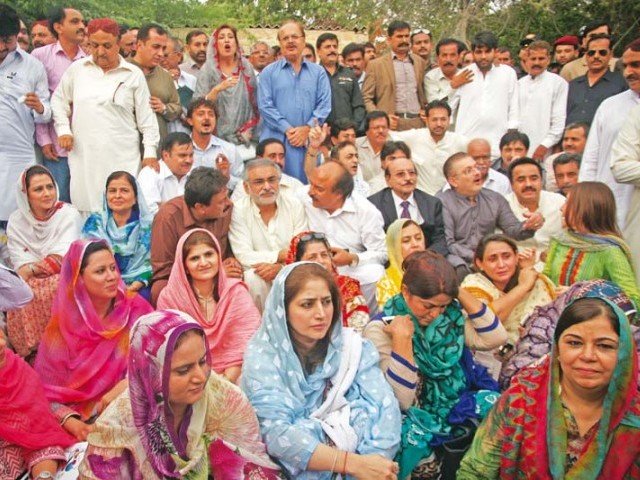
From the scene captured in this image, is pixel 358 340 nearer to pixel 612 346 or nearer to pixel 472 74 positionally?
pixel 612 346

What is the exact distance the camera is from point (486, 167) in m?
6.03

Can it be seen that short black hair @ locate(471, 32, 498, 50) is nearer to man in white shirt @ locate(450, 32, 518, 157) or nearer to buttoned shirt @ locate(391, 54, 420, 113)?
man in white shirt @ locate(450, 32, 518, 157)

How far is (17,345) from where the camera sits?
416cm

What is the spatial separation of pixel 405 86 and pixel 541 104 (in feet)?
5.10

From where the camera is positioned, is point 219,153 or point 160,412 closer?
point 160,412

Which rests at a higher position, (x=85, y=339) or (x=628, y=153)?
(x=628, y=153)

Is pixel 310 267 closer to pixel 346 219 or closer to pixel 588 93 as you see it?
pixel 346 219

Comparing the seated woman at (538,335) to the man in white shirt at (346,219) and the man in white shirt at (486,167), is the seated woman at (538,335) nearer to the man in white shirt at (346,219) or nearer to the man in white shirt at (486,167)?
the man in white shirt at (346,219)

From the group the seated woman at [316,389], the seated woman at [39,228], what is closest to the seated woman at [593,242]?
the seated woman at [316,389]

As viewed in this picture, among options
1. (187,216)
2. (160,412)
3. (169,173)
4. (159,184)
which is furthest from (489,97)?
(160,412)

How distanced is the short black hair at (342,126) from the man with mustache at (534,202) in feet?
6.18

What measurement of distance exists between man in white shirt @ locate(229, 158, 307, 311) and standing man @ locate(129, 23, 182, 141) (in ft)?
5.28

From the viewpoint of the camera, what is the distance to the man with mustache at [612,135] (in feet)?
17.9

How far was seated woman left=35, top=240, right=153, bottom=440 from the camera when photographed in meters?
3.60
